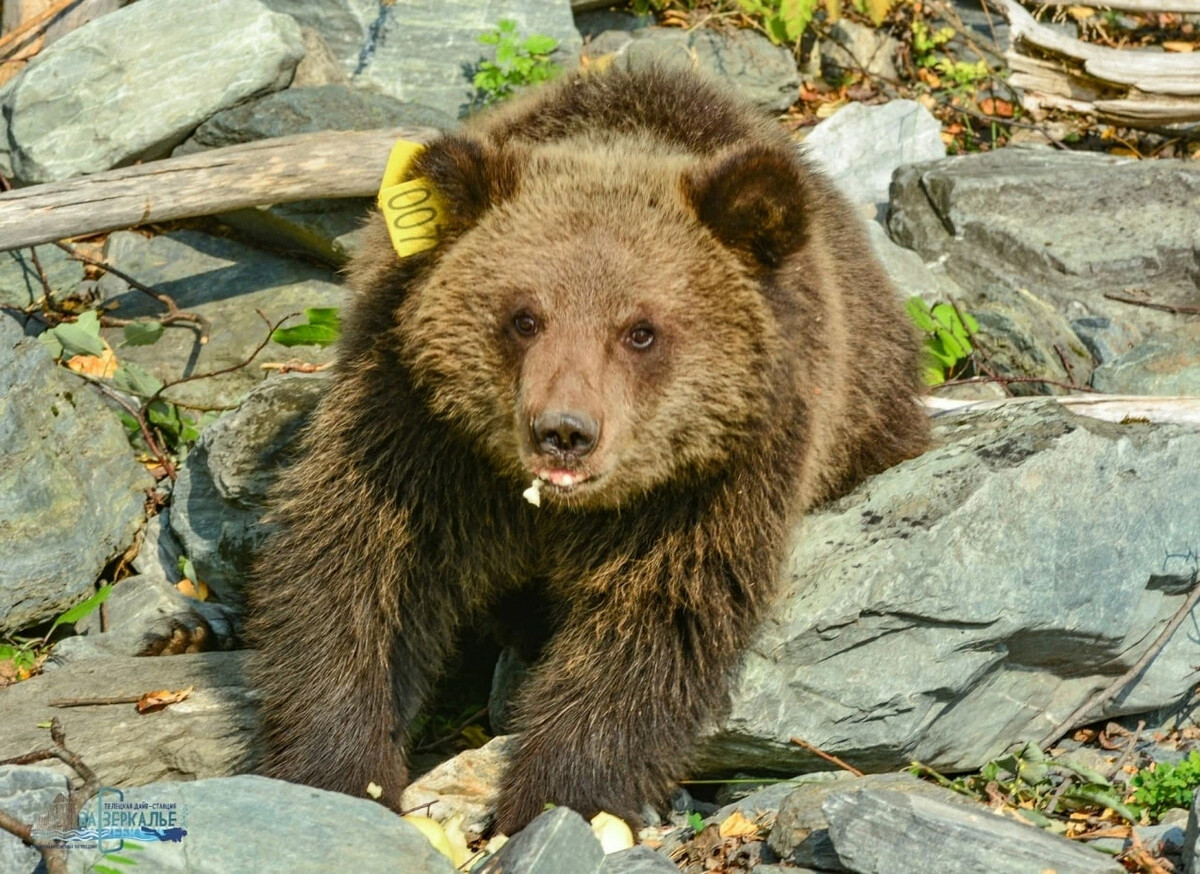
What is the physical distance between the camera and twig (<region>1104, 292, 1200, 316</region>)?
934cm

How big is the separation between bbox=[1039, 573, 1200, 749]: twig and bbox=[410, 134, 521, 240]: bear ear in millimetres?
3181

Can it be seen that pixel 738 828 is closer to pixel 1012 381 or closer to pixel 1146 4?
pixel 1012 381

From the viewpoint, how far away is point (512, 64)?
10.3 meters

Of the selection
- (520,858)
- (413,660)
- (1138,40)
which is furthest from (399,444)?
(1138,40)

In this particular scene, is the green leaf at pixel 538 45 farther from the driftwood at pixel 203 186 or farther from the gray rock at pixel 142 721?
the gray rock at pixel 142 721

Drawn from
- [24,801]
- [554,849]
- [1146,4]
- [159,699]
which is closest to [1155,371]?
[1146,4]

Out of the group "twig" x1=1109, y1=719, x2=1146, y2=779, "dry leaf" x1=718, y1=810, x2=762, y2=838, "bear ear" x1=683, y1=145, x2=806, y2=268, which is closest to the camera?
"bear ear" x1=683, y1=145, x2=806, y2=268

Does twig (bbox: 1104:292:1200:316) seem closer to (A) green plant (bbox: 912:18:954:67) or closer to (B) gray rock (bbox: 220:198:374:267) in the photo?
(A) green plant (bbox: 912:18:954:67)

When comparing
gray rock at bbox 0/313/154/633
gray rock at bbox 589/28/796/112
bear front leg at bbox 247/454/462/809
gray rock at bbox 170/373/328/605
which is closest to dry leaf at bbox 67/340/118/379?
gray rock at bbox 0/313/154/633

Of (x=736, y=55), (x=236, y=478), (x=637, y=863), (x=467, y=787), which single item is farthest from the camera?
(x=736, y=55)


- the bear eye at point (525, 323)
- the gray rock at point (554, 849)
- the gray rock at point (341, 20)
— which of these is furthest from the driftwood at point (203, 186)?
the gray rock at point (554, 849)

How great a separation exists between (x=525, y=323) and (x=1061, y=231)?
5.99 m

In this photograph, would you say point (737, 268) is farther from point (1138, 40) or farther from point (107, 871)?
point (1138, 40)

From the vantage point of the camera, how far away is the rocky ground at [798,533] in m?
5.11
